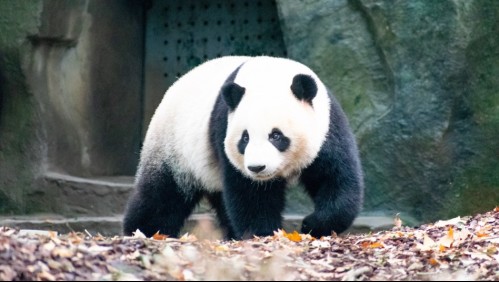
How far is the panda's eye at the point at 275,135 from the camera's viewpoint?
6.92 metres

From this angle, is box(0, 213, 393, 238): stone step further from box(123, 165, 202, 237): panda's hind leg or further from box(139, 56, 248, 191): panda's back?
box(139, 56, 248, 191): panda's back

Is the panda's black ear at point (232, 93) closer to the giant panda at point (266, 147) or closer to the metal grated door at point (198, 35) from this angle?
the giant panda at point (266, 147)

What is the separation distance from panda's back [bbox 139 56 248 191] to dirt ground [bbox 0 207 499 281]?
144cm

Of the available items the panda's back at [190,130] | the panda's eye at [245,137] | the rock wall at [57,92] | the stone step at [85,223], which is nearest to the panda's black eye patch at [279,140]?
the panda's eye at [245,137]

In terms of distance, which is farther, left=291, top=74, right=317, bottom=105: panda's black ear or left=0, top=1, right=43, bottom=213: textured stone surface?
left=0, top=1, right=43, bottom=213: textured stone surface

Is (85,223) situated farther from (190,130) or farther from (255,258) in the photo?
(255,258)

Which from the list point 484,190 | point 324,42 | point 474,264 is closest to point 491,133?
point 484,190

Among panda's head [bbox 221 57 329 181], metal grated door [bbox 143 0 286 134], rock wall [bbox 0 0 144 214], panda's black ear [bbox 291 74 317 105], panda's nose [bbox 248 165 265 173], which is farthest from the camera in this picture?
metal grated door [bbox 143 0 286 134]

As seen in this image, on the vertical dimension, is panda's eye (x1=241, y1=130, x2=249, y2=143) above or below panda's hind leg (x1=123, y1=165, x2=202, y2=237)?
above

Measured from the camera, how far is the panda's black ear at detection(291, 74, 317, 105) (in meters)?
6.99

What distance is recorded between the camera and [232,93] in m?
7.07

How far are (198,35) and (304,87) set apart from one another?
501cm

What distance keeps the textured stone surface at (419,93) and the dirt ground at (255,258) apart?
3.14 m

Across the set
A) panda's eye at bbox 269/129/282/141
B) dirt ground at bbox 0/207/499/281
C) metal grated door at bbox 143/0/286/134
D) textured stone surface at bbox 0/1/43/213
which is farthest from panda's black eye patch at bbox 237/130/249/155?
metal grated door at bbox 143/0/286/134
